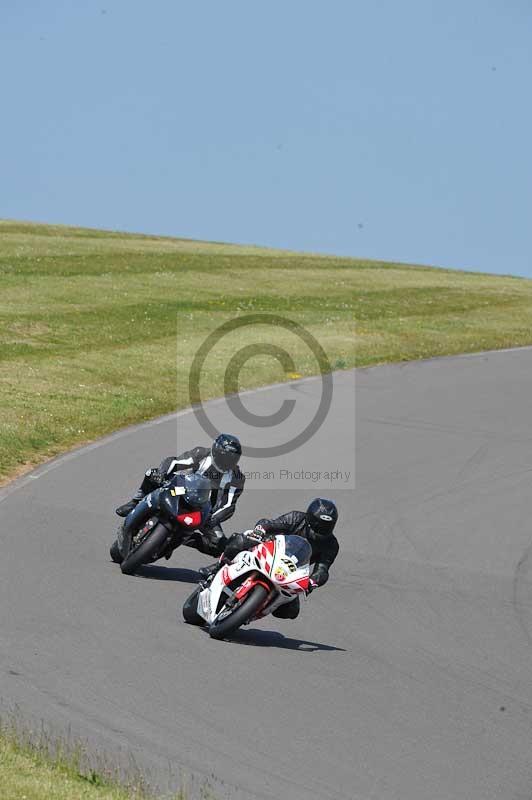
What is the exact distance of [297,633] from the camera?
37.3 feet

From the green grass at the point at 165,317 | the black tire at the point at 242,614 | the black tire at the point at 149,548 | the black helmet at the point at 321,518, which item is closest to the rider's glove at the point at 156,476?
the black tire at the point at 149,548

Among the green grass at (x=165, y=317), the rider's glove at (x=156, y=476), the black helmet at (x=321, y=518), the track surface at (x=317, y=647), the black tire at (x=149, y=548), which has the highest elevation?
the green grass at (x=165, y=317)

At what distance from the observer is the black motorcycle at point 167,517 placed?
12.5m

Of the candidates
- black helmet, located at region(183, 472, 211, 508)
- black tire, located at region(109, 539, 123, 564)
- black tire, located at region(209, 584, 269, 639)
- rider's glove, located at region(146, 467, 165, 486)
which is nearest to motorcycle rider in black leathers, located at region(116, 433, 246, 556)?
rider's glove, located at region(146, 467, 165, 486)

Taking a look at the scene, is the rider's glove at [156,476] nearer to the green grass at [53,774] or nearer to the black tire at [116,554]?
the black tire at [116,554]

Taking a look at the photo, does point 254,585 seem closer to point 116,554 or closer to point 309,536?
point 309,536

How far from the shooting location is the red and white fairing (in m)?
10.8

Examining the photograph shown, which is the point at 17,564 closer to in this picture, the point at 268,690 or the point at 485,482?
the point at 268,690

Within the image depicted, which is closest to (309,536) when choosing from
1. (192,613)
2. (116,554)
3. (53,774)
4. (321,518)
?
(321,518)

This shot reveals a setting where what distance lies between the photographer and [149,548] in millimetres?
12570

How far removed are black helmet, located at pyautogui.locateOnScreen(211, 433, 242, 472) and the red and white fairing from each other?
76.5 inches

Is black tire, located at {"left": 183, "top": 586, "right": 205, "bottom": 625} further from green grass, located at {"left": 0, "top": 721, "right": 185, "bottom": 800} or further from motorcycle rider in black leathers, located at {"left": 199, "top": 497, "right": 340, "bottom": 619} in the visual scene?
green grass, located at {"left": 0, "top": 721, "right": 185, "bottom": 800}

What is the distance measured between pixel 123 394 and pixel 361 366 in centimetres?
674

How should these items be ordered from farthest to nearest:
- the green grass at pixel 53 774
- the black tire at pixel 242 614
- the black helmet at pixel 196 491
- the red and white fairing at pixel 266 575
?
the black helmet at pixel 196 491 < the red and white fairing at pixel 266 575 < the black tire at pixel 242 614 < the green grass at pixel 53 774
